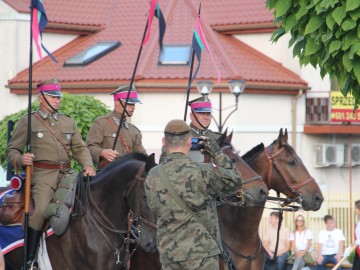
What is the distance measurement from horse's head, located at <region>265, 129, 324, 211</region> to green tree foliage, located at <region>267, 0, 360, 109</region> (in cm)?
254

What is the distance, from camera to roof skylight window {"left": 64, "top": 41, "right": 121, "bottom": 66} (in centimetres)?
3928

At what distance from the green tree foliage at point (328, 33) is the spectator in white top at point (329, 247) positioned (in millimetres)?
13029

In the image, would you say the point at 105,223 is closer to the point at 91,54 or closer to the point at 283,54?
the point at 91,54

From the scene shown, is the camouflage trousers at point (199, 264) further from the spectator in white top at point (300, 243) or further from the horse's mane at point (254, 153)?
the spectator in white top at point (300, 243)

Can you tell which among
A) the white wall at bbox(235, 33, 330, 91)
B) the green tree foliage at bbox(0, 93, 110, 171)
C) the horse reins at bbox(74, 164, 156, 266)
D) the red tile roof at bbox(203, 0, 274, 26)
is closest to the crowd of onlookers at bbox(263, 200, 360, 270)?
the green tree foliage at bbox(0, 93, 110, 171)

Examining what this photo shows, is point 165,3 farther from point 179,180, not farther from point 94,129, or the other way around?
point 179,180

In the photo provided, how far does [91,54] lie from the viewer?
39.4 meters

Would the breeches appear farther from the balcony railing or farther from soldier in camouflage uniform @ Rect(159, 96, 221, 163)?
the balcony railing

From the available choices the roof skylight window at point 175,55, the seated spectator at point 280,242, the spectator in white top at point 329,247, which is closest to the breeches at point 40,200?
the seated spectator at point 280,242

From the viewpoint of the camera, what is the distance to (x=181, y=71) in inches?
1501

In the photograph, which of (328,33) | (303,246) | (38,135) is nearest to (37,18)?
(38,135)

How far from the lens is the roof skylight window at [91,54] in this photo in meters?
39.3

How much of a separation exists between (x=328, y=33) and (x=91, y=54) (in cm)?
2770

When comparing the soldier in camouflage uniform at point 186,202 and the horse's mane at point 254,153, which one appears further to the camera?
the horse's mane at point 254,153
